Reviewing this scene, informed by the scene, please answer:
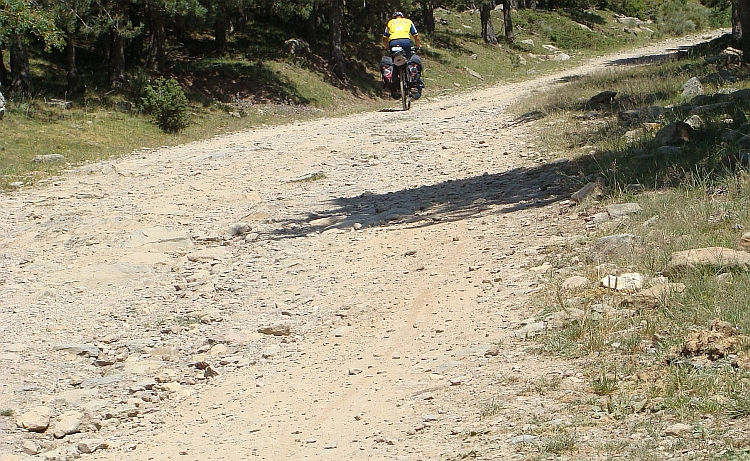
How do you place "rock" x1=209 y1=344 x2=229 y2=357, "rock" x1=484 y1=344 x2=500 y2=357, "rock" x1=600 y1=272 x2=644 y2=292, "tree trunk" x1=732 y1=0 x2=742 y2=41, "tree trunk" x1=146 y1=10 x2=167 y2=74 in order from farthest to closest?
1. "tree trunk" x1=146 y1=10 x2=167 y2=74
2. "tree trunk" x1=732 y1=0 x2=742 y2=41
3. "rock" x1=209 y1=344 x2=229 y2=357
4. "rock" x1=600 y1=272 x2=644 y2=292
5. "rock" x1=484 y1=344 x2=500 y2=357

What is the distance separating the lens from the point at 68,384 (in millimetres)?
6332

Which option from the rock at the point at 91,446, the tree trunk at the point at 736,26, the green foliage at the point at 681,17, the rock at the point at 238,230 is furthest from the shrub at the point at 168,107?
the green foliage at the point at 681,17

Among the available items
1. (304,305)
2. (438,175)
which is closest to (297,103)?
(438,175)

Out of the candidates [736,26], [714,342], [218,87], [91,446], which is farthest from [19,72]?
[736,26]

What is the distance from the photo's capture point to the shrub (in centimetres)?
1873

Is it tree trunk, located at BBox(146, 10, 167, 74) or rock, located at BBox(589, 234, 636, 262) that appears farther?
tree trunk, located at BBox(146, 10, 167, 74)

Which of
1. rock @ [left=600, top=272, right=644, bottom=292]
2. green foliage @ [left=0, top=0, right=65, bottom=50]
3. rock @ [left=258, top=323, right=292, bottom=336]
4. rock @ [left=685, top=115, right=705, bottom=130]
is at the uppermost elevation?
green foliage @ [left=0, top=0, right=65, bottom=50]

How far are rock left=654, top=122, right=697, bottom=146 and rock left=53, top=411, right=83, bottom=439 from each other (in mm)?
7397

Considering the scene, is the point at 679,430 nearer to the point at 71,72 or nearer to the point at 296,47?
the point at 71,72

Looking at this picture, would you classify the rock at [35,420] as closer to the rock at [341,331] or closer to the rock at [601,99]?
the rock at [341,331]

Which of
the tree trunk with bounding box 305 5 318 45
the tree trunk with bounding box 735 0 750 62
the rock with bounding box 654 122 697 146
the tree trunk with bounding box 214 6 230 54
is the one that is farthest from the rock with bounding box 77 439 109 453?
the tree trunk with bounding box 305 5 318 45

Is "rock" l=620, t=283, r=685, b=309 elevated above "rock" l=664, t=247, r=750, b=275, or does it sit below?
below

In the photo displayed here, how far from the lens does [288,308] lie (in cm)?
729

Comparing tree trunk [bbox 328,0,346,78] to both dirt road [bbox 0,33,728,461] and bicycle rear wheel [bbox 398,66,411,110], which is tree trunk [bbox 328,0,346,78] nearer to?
bicycle rear wheel [bbox 398,66,411,110]
